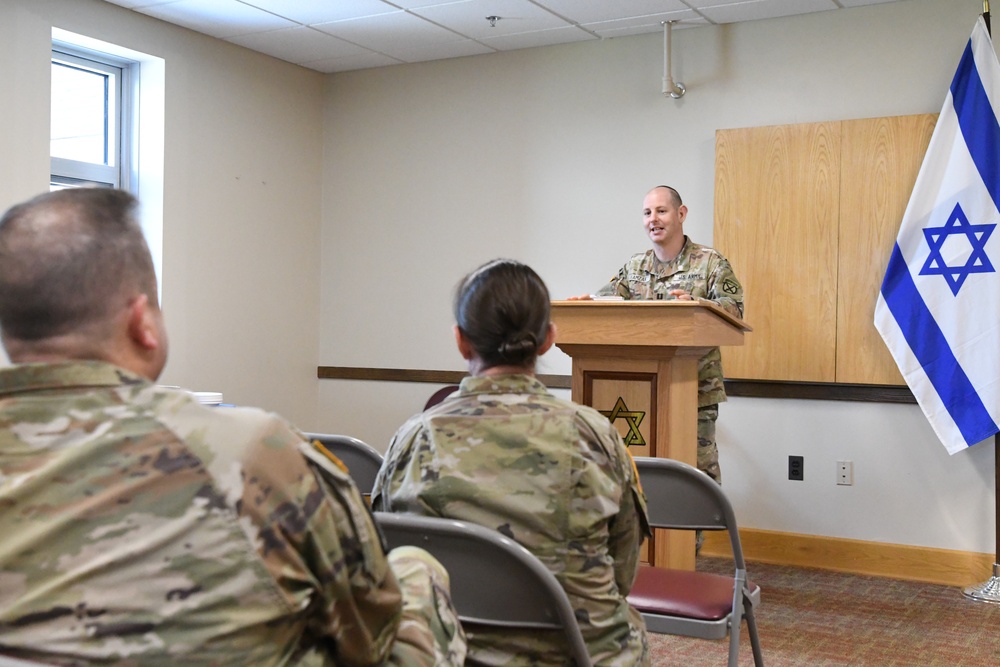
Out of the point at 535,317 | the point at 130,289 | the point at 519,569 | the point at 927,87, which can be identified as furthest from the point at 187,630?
the point at 927,87

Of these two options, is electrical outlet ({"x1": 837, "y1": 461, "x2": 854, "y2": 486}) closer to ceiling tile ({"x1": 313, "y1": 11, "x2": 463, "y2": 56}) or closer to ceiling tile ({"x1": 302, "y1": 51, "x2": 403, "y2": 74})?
ceiling tile ({"x1": 313, "y1": 11, "x2": 463, "y2": 56})

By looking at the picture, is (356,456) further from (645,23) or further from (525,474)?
(645,23)

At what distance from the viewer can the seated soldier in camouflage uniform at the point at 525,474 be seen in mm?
1564

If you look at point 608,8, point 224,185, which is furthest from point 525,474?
point 224,185

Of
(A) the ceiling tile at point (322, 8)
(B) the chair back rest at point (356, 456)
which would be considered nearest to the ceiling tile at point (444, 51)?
(A) the ceiling tile at point (322, 8)

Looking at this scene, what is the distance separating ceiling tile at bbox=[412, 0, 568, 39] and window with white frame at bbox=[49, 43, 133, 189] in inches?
64.4

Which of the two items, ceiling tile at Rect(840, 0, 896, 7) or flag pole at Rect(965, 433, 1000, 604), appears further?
ceiling tile at Rect(840, 0, 896, 7)

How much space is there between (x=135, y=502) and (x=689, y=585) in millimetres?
1638

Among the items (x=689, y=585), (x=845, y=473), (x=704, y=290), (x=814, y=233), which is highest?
(x=814, y=233)

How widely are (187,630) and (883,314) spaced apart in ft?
13.4

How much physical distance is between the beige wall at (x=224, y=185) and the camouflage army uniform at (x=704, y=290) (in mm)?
2334

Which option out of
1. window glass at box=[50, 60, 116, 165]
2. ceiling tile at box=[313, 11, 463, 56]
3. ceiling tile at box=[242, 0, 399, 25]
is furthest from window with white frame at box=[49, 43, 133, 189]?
ceiling tile at box=[313, 11, 463, 56]

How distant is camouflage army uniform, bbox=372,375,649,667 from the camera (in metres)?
1.56

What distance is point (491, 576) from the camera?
154 centimetres
